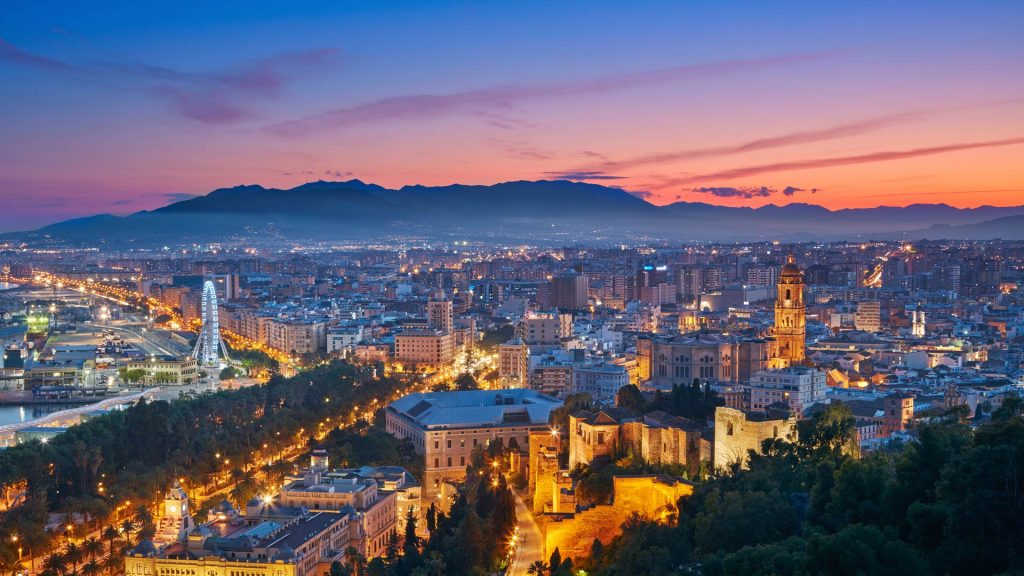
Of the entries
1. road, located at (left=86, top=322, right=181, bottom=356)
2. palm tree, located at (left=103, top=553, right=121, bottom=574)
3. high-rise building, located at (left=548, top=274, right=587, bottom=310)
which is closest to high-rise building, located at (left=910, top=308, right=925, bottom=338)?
high-rise building, located at (left=548, top=274, right=587, bottom=310)

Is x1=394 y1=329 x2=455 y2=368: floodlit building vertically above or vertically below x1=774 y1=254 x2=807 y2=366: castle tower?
below

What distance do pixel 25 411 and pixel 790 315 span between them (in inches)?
901

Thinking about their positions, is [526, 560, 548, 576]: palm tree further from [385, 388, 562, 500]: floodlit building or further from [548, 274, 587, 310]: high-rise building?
[548, 274, 587, 310]: high-rise building

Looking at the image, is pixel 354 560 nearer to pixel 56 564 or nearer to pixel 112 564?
pixel 112 564

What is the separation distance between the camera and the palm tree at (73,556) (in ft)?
52.2

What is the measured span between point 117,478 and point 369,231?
123 m

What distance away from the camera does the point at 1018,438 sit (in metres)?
9.57

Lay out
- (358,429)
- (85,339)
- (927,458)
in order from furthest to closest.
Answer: (85,339) → (358,429) → (927,458)

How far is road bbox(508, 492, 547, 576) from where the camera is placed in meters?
14.9

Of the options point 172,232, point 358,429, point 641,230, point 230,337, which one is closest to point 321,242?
point 172,232

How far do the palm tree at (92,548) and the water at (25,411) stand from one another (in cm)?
1794

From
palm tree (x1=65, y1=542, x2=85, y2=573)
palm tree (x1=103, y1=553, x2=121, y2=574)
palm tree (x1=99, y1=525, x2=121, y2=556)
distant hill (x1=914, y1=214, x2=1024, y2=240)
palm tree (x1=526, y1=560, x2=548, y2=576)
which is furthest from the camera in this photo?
distant hill (x1=914, y1=214, x2=1024, y2=240)

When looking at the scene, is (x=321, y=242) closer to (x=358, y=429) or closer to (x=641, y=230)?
(x=641, y=230)

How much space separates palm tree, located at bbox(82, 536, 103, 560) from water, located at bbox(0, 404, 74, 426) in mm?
17942
